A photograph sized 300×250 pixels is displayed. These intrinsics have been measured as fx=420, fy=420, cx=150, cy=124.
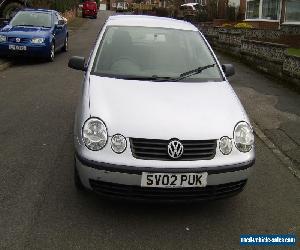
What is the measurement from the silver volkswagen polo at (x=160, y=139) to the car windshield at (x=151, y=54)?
0.17 meters

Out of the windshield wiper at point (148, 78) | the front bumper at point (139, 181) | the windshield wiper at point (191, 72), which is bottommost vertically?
the front bumper at point (139, 181)

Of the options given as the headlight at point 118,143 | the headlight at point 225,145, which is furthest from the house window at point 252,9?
the headlight at point 118,143

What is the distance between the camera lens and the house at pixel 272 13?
22531 millimetres

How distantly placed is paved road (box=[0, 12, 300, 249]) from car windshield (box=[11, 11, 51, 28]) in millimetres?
8291

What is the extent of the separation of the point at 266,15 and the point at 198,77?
23412mm

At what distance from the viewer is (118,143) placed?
361 centimetres

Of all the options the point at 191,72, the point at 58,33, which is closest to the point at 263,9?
the point at 58,33

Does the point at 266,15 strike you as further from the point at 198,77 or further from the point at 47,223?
the point at 47,223

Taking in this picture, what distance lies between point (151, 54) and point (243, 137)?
1.73 metres

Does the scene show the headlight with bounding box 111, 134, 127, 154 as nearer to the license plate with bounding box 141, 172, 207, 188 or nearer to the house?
the license plate with bounding box 141, 172, 207, 188

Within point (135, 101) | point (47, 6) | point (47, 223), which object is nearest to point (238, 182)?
point (135, 101)

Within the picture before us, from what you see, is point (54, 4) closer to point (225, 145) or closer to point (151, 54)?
point (151, 54)

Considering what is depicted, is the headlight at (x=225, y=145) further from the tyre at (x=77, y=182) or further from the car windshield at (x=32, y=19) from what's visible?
the car windshield at (x=32, y=19)

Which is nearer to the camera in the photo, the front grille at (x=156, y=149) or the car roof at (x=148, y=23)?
the front grille at (x=156, y=149)
